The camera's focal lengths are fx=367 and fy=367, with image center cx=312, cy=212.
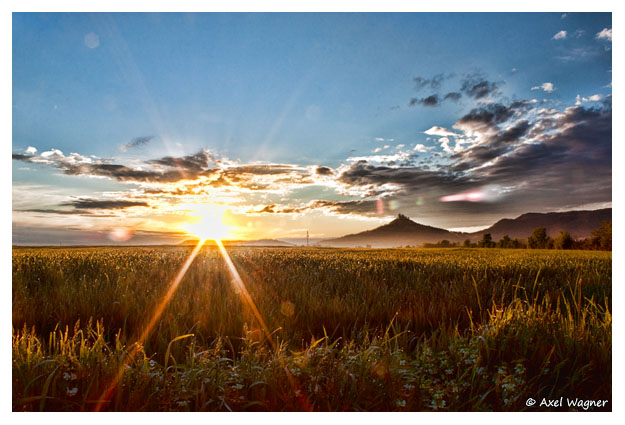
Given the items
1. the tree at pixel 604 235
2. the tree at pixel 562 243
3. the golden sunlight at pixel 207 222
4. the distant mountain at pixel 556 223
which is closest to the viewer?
the tree at pixel 604 235

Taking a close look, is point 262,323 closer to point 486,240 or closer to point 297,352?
point 297,352

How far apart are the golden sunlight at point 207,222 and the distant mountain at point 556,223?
140 inches

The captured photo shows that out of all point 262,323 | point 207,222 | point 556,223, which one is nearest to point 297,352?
point 262,323

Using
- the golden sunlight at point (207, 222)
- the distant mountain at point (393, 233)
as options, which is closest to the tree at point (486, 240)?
the distant mountain at point (393, 233)

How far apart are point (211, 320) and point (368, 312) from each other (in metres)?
1.39

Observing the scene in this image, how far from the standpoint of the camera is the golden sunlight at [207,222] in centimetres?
458

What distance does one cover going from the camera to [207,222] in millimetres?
4688

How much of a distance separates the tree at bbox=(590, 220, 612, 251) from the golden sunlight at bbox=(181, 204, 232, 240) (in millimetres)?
4400

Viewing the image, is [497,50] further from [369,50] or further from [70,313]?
[70,313]

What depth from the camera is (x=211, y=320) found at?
3.10 meters

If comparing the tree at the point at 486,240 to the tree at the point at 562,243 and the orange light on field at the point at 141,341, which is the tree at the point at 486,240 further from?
the orange light on field at the point at 141,341

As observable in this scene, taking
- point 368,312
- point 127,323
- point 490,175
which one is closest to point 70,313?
point 127,323

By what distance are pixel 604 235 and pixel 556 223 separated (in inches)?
20.4
